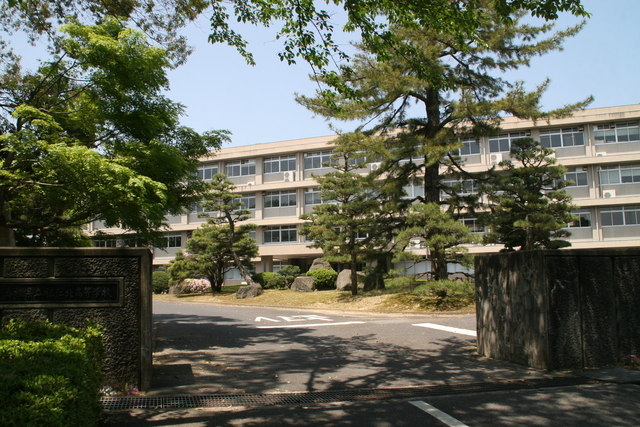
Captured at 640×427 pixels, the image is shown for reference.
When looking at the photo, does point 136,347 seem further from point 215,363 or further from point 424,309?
point 424,309

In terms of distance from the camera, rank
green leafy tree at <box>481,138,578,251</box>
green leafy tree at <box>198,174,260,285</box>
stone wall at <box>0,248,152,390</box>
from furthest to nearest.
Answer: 1. green leafy tree at <box>198,174,260,285</box>
2. green leafy tree at <box>481,138,578,251</box>
3. stone wall at <box>0,248,152,390</box>

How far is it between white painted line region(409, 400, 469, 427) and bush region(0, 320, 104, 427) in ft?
9.96

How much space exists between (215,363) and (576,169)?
111 feet

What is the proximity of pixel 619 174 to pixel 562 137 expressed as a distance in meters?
4.41

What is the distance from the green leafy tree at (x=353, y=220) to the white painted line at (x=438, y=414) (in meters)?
16.2

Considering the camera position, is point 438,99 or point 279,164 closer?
point 438,99

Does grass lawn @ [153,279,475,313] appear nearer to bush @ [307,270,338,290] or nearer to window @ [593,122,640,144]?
bush @ [307,270,338,290]

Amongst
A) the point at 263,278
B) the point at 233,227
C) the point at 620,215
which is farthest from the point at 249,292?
the point at 620,215

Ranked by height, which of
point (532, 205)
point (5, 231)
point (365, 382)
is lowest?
point (365, 382)

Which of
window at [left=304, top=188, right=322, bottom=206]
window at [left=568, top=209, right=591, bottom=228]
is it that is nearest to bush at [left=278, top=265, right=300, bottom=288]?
window at [left=304, top=188, right=322, bottom=206]

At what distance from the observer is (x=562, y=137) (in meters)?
35.7

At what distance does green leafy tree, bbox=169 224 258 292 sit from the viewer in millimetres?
32344

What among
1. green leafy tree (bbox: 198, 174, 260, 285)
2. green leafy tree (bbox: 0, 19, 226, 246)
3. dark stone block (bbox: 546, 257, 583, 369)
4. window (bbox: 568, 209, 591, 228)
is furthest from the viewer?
window (bbox: 568, 209, 591, 228)

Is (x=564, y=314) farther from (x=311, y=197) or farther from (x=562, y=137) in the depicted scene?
(x=311, y=197)
